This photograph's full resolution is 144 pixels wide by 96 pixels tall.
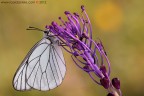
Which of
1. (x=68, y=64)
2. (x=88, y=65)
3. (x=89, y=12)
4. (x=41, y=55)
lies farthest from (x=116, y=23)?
(x=88, y=65)

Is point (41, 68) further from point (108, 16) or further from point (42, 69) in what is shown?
point (108, 16)

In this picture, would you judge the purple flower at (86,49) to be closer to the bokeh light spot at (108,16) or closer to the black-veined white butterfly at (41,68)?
the black-veined white butterfly at (41,68)

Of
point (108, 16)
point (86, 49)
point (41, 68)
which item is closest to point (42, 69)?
point (41, 68)

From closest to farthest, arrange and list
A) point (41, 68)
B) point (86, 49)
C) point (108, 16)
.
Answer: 1. point (86, 49)
2. point (41, 68)
3. point (108, 16)

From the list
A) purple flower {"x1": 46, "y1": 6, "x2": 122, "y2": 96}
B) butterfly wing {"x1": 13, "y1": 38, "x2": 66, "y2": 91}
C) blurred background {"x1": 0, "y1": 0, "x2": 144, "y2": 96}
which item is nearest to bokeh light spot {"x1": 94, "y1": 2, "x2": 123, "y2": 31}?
blurred background {"x1": 0, "y1": 0, "x2": 144, "y2": 96}

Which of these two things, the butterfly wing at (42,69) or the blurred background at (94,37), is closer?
the butterfly wing at (42,69)

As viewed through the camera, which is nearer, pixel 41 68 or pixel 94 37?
pixel 41 68

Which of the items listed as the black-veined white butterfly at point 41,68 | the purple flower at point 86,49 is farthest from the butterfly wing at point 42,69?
the purple flower at point 86,49

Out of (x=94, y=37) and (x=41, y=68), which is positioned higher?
(x=94, y=37)
